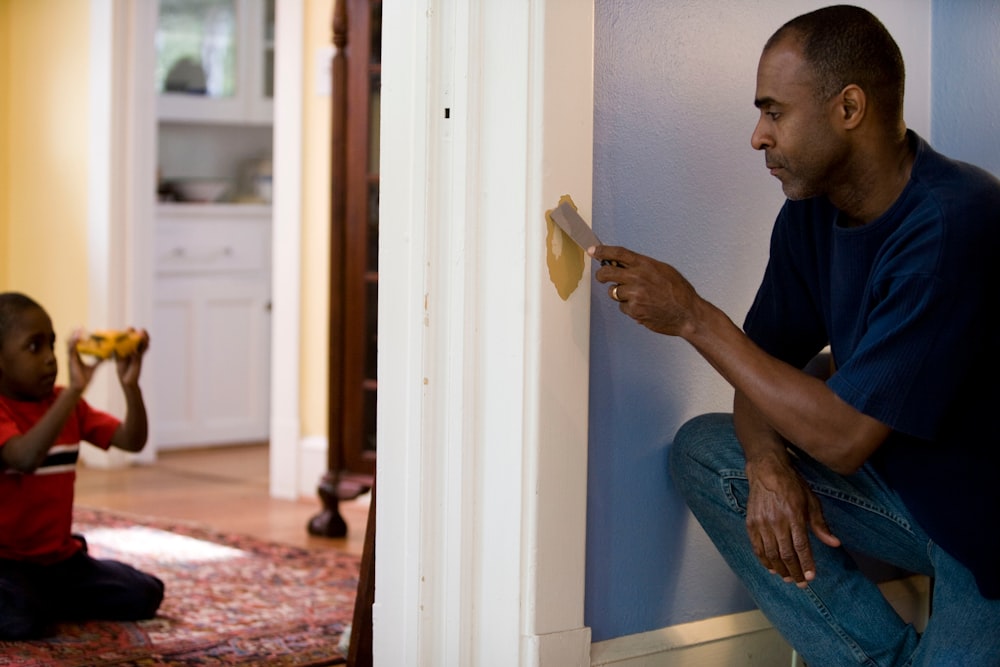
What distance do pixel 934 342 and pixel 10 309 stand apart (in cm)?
174

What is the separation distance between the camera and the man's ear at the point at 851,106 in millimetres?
1619

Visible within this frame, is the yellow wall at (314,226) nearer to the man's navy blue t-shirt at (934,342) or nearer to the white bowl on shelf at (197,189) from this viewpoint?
the white bowl on shelf at (197,189)

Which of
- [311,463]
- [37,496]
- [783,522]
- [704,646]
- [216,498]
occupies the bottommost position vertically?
[216,498]

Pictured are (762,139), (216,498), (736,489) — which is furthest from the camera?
(216,498)

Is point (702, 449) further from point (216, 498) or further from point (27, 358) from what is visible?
point (216, 498)

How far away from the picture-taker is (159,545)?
3.27m

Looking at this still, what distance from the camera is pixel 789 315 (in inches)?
72.9

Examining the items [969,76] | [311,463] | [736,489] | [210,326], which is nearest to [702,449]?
[736,489]

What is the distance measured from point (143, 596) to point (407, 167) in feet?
4.00

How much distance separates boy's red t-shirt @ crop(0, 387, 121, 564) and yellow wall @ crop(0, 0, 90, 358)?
2277 millimetres

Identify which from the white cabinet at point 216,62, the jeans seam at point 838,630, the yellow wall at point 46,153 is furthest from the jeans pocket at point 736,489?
the white cabinet at point 216,62

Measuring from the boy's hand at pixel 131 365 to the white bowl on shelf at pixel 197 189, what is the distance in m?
2.52

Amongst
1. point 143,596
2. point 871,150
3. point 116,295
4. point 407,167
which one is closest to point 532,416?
point 407,167

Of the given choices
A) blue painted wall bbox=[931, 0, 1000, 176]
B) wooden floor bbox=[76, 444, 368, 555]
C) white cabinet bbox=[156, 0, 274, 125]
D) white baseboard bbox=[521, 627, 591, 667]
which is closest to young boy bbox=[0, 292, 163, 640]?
wooden floor bbox=[76, 444, 368, 555]
